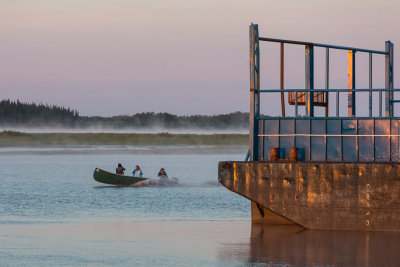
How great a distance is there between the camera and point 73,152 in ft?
604

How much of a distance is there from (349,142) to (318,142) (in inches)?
34.3

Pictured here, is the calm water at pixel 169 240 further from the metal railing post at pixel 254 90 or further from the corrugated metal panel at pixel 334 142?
the metal railing post at pixel 254 90

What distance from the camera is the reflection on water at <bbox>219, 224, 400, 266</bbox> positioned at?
810 inches

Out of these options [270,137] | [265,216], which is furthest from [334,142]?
[265,216]

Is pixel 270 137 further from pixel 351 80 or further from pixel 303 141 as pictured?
pixel 351 80

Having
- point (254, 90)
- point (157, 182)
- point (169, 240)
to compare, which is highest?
point (254, 90)

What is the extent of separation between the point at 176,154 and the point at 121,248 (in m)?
172

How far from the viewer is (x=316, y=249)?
2225 centimetres

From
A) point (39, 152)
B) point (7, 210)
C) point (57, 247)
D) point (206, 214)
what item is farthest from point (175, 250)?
point (39, 152)

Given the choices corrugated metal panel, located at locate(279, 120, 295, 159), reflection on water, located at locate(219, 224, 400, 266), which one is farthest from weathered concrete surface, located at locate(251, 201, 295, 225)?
corrugated metal panel, located at locate(279, 120, 295, 159)

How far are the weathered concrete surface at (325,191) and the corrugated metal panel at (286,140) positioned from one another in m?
1.13

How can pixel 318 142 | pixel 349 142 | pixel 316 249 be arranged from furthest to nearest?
pixel 318 142 → pixel 349 142 → pixel 316 249

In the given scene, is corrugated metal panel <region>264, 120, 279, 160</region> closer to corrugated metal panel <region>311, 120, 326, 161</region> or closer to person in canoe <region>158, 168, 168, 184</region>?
corrugated metal panel <region>311, 120, 326, 161</region>

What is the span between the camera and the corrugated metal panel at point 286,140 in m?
26.5
